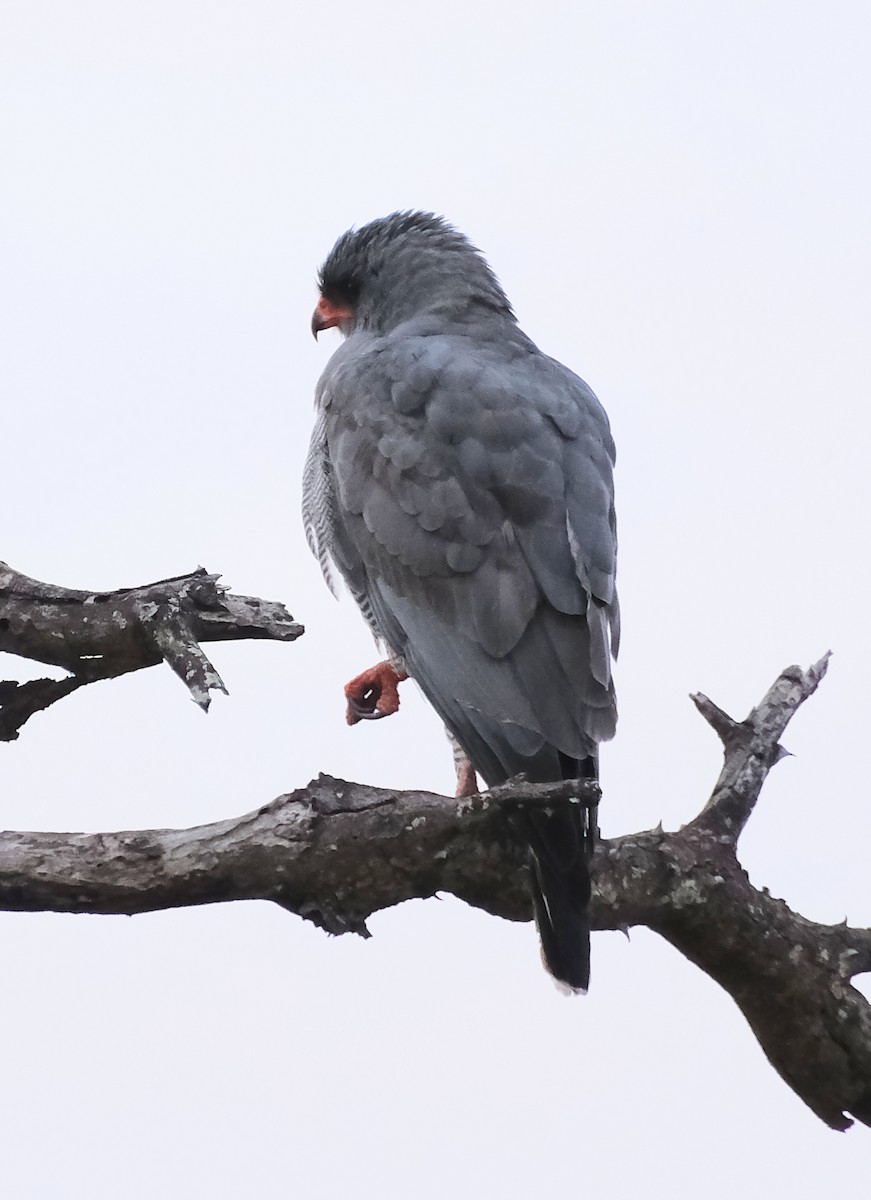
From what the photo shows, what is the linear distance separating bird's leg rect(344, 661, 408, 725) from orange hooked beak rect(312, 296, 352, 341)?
2005 mm

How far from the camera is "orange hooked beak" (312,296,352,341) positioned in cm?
659

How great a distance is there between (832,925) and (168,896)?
2.21m

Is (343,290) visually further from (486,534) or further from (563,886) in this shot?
(563,886)

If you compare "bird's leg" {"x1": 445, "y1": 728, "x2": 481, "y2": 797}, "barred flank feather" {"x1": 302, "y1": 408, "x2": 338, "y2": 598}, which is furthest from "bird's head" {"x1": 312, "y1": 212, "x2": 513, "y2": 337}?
"bird's leg" {"x1": 445, "y1": 728, "x2": 481, "y2": 797}

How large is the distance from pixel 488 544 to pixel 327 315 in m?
2.28

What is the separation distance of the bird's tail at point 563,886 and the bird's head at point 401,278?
2455 millimetres

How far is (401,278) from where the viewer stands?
6.20 meters

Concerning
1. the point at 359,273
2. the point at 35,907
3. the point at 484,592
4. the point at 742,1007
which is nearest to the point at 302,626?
the point at 484,592

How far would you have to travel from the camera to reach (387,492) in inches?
199

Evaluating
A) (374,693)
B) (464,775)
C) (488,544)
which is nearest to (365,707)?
(374,693)

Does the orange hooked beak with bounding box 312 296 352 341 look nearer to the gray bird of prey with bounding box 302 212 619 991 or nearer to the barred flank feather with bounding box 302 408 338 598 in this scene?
the gray bird of prey with bounding box 302 212 619 991

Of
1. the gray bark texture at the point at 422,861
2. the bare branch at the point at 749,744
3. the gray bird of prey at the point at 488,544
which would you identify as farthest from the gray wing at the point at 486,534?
the bare branch at the point at 749,744

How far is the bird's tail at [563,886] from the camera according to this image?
411cm

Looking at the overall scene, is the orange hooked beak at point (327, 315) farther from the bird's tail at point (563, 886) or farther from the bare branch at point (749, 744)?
the bird's tail at point (563, 886)
